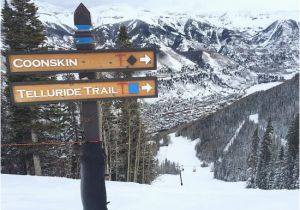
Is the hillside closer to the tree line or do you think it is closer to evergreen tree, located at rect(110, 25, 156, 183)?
the tree line

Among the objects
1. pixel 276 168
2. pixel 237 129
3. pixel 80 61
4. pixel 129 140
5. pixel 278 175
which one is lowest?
pixel 278 175

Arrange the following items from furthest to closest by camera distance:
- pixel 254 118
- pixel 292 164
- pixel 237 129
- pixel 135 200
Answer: pixel 254 118
pixel 237 129
pixel 292 164
pixel 135 200

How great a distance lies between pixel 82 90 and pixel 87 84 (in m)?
0.14

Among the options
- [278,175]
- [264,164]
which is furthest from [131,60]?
[264,164]

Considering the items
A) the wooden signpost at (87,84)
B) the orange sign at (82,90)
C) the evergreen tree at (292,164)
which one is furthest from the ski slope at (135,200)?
the evergreen tree at (292,164)

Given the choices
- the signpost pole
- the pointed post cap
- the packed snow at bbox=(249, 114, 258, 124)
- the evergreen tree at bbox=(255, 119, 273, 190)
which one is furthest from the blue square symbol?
the packed snow at bbox=(249, 114, 258, 124)

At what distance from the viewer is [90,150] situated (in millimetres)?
6148

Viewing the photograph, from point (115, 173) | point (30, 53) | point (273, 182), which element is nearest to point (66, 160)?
point (115, 173)

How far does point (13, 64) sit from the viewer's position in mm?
5781

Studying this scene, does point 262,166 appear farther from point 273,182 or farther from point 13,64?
point 13,64

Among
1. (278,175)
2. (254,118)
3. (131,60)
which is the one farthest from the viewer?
(254,118)

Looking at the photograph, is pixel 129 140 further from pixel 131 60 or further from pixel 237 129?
pixel 237 129

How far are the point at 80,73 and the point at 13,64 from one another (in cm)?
111

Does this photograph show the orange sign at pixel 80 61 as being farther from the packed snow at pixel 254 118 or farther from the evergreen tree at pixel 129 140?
the packed snow at pixel 254 118
